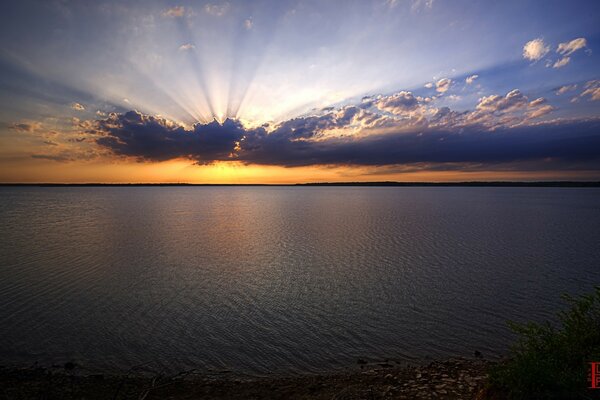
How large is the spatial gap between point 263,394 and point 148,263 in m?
19.1

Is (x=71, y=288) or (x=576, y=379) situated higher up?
(x=576, y=379)

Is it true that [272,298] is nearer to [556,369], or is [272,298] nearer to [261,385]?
[261,385]

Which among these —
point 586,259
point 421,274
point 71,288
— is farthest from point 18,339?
point 586,259

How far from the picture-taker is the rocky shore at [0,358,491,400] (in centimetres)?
928

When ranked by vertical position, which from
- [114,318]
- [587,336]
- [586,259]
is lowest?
[586,259]

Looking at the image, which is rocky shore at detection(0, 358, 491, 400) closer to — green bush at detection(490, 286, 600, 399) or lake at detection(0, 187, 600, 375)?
lake at detection(0, 187, 600, 375)

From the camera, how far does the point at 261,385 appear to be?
33.1 ft

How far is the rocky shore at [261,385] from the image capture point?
9.28 metres

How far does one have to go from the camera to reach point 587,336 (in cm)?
815

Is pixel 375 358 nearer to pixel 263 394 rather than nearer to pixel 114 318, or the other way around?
pixel 263 394

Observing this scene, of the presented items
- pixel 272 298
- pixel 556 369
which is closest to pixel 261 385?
pixel 556 369

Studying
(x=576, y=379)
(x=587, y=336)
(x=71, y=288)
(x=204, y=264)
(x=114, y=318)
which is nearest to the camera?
(x=576, y=379)

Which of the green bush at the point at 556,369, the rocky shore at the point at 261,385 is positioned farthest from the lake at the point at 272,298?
the green bush at the point at 556,369

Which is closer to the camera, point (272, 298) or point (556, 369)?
point (556, 369)
